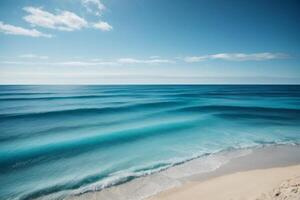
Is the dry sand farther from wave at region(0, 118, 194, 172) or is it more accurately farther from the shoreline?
wave at region(0, 118, 194, 172)

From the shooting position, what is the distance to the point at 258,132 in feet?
43.9

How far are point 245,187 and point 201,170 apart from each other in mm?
1896

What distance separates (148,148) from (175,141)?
2.00 m

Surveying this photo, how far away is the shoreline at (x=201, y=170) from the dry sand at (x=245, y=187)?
28 centimetres

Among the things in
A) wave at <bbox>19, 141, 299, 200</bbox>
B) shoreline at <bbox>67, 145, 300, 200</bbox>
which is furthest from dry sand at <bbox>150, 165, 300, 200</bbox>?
wave at <bbox>19, 141, 299, 200</bbox>

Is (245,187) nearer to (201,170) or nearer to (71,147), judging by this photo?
(201,170)

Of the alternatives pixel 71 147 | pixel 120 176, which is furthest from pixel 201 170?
pixel 71 147

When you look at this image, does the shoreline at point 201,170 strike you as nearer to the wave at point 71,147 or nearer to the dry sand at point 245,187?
the dry sand at point 245,187

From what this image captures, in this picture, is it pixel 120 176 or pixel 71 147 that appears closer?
pixel 120 176

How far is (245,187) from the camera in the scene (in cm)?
531

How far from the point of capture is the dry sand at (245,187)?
177 inches

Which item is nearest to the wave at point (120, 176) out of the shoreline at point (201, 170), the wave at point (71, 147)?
the shoreline at point (201, 170)

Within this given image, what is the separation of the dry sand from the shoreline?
0.28 metres

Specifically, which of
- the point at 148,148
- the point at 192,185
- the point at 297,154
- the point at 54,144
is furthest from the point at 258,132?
the point at 54,144
